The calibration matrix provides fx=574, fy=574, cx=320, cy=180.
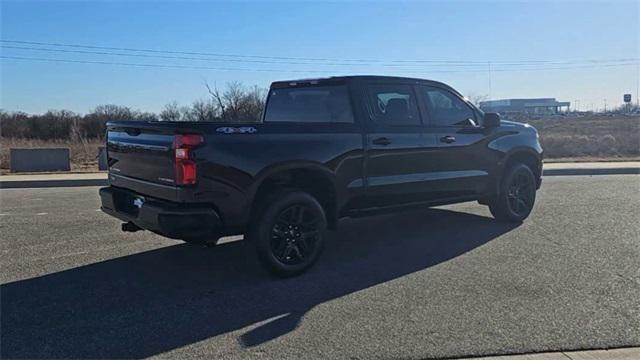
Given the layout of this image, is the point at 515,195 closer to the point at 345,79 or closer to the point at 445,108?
the point at 445,108

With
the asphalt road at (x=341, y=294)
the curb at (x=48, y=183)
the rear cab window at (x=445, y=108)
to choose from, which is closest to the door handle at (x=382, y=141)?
the rear cab window at (x=445, y=108)

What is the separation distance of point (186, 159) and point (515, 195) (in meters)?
5.18

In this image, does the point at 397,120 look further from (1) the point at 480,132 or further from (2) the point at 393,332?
(2) the point at 393,332

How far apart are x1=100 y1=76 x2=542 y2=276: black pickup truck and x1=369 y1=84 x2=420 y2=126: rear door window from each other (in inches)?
0.7

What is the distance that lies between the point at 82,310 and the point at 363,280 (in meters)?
2.50

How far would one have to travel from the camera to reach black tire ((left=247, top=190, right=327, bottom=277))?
17.6 ft

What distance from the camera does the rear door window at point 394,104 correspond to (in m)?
6.53

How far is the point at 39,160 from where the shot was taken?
61.7ft

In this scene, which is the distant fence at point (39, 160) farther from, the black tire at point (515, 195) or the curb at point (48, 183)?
the black tire at point (515, 195)

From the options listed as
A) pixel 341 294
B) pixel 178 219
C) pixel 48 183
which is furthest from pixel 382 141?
pixel 48 183

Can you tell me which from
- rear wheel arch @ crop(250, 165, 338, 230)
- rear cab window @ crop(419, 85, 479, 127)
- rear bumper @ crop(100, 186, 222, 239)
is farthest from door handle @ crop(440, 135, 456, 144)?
rear bumper @ crop(100, 186, 222, 239)

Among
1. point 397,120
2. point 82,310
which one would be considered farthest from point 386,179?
point 82,310

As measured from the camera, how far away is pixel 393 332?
4.18 meters

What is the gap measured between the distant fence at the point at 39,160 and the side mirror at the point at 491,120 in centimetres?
1561
